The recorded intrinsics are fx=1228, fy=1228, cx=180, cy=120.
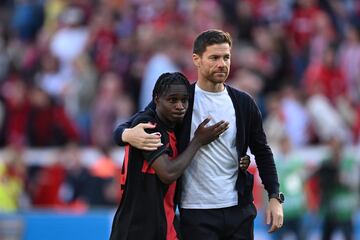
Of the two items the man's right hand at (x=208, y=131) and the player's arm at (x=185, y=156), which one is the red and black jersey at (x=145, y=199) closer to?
the player's arm at (x=185, y=156)

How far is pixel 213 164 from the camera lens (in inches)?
328

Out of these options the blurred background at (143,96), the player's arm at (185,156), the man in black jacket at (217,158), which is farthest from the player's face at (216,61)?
the blurred background at (143,96)

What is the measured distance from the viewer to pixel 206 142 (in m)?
8.18

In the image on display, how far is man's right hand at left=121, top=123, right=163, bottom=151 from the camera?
7.97 metres

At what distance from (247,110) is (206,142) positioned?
437 millimetres

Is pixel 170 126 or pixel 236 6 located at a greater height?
pixel 236 6

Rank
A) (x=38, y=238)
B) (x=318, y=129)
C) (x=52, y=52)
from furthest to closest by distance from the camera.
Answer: (x=52, y=52) < (x=318, y=129) < (x=38, y=238)

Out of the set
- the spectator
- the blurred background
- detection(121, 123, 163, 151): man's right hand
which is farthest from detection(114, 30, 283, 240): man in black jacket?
the spectator

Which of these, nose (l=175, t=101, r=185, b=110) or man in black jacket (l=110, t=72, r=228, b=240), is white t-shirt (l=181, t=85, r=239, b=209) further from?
nose (l=175, t=101, r=185, b=110)

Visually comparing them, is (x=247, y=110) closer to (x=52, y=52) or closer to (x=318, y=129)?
(x=318, y=129)

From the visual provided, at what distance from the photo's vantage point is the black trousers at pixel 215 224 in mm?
8258

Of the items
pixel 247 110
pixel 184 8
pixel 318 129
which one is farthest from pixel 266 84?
pixel 247 110

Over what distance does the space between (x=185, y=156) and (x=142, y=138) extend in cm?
31

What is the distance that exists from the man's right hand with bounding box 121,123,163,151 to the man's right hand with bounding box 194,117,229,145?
29cm
